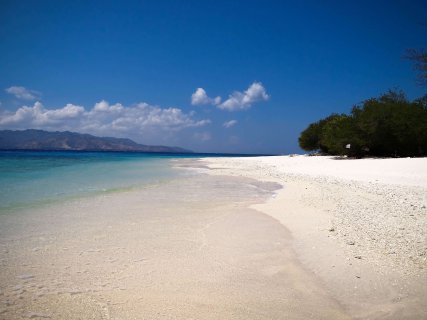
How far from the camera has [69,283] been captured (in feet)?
12.0

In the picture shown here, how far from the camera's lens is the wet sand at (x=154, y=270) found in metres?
3.12

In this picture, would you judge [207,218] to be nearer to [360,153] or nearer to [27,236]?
[27,236]

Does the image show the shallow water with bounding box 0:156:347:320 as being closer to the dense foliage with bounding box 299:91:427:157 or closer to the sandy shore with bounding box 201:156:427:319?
the sandy shore with bounding box 201:156:427:319

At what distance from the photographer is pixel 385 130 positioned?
33.1 metres

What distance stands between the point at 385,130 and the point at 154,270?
3652 cm

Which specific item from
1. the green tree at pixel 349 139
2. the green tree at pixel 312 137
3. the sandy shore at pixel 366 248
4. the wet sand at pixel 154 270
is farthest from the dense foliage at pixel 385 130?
the wet sand at pixel 154 270

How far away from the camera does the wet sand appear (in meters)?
3.12

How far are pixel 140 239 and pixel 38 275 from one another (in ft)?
6.35

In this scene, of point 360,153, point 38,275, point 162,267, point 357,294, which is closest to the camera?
point 357,294

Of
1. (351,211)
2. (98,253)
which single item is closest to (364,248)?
(351,211)

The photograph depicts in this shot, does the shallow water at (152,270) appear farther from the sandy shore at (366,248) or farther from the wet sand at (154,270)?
the sandy shore at (366,248)

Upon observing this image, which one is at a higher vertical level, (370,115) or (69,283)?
(370,115)

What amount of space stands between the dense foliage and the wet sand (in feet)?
104

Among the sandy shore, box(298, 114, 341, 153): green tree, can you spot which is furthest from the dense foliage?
the sandy shore
